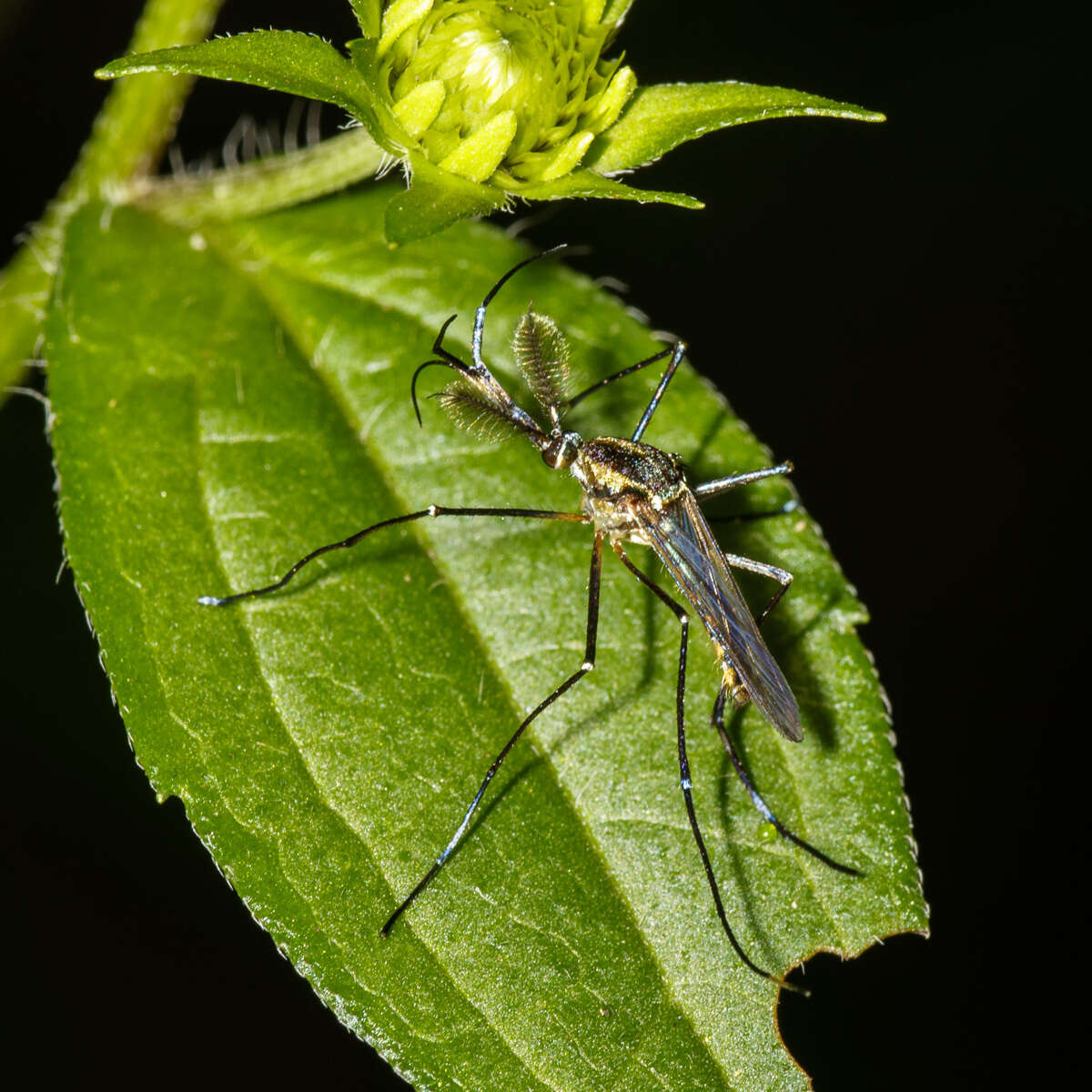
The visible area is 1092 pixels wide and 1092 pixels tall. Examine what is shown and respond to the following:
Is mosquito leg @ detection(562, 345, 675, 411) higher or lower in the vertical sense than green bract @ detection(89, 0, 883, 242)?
lower

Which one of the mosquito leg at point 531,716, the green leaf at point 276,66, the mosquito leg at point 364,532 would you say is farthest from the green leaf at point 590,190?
the mosquito leg at point 531,716

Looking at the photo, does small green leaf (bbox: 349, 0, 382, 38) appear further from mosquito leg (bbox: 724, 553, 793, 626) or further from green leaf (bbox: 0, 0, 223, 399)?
mosquito leg (bbox: 724, 553, 793, 626)

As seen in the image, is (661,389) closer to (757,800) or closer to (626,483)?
(626,483)

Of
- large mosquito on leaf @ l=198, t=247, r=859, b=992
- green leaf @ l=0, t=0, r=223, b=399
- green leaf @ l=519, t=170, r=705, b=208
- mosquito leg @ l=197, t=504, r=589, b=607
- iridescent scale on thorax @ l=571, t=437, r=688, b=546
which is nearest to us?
green leaf @ l=519, t=170, r=705, b=208

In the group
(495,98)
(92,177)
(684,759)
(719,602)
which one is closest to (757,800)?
(684,759)

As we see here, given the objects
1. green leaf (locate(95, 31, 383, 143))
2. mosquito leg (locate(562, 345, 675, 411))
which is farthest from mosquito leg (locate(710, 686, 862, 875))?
green leaf (locate(95, 31, 383, 143))

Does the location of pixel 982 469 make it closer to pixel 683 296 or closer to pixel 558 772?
pixel 683 296

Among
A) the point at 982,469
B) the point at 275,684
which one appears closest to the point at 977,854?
the point at 982,469
